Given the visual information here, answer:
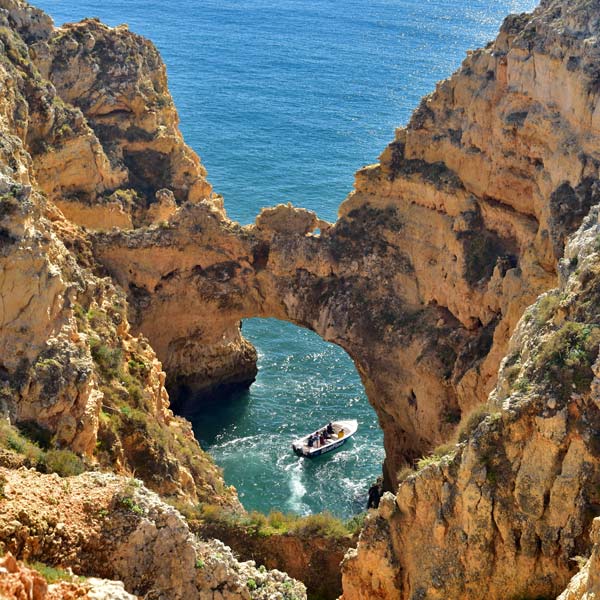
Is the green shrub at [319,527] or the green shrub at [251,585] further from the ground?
the green shrub at [319,527]

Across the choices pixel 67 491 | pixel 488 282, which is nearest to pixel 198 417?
pixel 488 282

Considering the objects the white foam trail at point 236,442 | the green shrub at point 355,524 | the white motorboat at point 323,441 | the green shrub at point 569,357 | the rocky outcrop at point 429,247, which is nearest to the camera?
the green shrub at point 569,357

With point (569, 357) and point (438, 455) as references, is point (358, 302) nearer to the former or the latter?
point (438, 455)

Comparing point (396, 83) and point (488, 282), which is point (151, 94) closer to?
point (488, 282)

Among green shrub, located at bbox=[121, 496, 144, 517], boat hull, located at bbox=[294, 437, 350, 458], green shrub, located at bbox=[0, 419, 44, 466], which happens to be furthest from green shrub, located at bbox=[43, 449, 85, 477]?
boat hull, located at bbox=[294, 437, 350, 458]

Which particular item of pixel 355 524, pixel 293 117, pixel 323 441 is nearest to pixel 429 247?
pixel 323 441

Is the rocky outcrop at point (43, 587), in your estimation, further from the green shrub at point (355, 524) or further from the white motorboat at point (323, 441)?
the white motorboat at point (323, 441)

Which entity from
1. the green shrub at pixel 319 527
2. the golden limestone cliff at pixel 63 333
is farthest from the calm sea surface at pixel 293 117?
the green shrub at pixel 319 527
